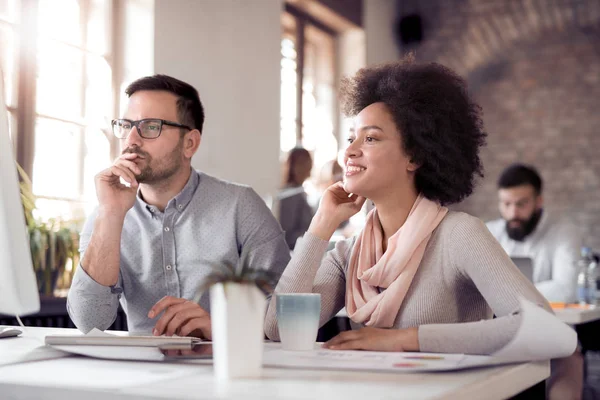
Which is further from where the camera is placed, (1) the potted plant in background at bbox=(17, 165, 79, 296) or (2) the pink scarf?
(1) the potted plant in background at bbox=(17, 165, 79, 296)

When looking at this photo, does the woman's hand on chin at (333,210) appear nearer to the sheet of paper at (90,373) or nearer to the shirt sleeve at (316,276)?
the shirt sleeve at (316,276)

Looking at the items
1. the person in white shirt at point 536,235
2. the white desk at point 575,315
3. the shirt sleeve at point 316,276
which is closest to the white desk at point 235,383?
the shirt sleeve at point 316,276

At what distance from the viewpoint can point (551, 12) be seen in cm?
693

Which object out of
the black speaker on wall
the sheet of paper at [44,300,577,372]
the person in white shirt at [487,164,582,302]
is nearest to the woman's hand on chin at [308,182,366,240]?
the sheet of paper at [44,300,577,372]

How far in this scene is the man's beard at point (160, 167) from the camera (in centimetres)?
199

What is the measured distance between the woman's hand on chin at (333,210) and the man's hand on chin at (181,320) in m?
0.32

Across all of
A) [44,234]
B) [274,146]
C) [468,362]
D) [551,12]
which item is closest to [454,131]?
[468,362]

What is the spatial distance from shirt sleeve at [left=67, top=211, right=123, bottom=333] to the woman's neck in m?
0.68

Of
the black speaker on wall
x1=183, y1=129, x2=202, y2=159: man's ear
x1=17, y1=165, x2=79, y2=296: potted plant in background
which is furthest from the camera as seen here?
the black speaker on wall

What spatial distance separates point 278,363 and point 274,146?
4406 mm

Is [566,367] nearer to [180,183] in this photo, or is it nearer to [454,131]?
[454,131]

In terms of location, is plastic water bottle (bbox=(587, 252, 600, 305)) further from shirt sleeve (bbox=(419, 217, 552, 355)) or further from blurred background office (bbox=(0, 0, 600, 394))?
shirt sleeve (bbox=(419, 217, 552, 355))

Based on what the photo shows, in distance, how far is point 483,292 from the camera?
4.62ft

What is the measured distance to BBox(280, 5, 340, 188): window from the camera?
611 centimetres
